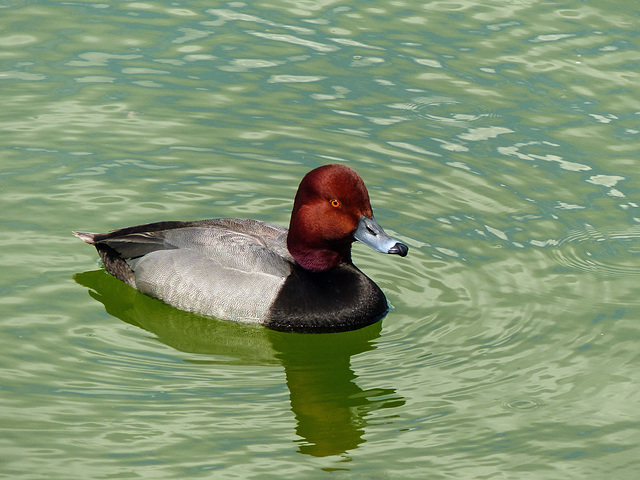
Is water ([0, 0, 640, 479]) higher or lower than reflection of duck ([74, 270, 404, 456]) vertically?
higher

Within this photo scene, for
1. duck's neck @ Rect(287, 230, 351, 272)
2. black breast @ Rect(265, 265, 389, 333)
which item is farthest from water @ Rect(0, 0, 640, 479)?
duck's neck @ Rect(287, 230, 351, 272)

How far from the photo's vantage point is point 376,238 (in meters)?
9.16

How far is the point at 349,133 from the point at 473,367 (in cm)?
415

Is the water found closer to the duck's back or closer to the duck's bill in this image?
the duck's back

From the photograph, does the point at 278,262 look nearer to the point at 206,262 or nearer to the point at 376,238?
the point at 206,262

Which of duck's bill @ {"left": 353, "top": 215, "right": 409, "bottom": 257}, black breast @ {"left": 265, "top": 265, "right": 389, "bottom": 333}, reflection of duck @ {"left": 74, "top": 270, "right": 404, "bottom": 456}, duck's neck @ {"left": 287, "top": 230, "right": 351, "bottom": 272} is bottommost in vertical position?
reflection of duck @ {"left": 74, "top": 270, "right": 404, "bottom": 456}

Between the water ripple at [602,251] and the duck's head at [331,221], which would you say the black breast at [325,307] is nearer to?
the duck's head at [331,221]

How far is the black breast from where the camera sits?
30.7 feet

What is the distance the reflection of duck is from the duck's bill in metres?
0.70

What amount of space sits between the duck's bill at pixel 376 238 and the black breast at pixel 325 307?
0.44 m

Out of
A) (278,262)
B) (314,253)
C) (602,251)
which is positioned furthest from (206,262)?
(602,251)

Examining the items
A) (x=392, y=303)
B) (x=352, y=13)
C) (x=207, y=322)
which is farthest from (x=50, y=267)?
(x=352, y=13)

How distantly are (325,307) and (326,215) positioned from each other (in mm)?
734

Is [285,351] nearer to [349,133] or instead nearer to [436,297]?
[436,297]
